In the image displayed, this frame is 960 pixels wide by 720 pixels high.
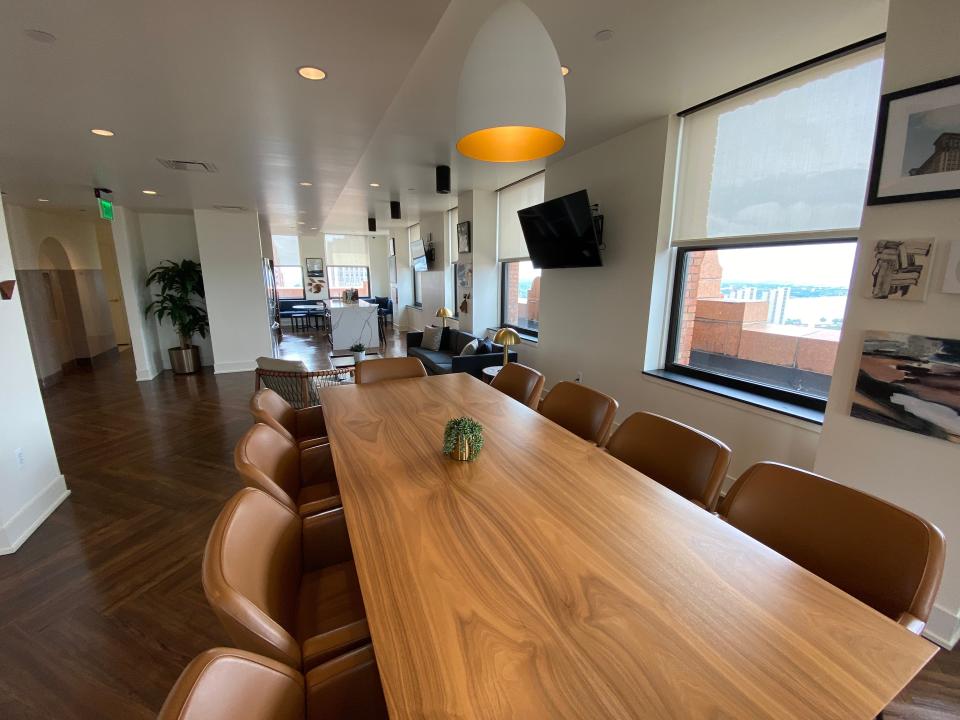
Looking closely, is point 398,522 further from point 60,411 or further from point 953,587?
point 60,411

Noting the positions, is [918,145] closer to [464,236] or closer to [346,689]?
[346,689]

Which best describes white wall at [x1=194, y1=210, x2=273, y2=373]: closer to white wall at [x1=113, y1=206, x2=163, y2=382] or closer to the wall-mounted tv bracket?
white wall at [x1=113, y1=206, x2=163, y2=382]

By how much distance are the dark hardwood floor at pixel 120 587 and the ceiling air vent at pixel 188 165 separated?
2513 millimetres

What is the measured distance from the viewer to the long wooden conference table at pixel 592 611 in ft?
2.18

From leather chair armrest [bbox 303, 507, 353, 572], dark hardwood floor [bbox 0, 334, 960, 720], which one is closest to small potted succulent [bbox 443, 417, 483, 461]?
leather chair armrest [bbox 303, 507, 353, 572]

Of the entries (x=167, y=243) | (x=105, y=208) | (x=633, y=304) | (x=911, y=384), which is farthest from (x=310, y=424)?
(x=167, y=243)

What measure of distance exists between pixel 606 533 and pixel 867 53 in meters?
2.84

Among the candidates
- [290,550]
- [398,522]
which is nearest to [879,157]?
[398,522]

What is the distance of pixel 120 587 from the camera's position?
1.96 meters

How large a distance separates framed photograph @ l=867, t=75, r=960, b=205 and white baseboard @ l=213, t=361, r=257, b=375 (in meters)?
7.22

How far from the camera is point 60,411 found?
14.4 feet

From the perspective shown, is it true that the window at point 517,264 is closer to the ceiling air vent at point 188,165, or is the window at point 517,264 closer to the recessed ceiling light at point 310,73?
the recessed ceiling light at point 310,73

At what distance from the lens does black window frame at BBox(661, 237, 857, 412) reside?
8.00 feet

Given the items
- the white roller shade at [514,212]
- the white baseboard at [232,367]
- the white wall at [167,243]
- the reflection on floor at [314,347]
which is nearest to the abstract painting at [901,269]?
the white roller shade at [514,212]
